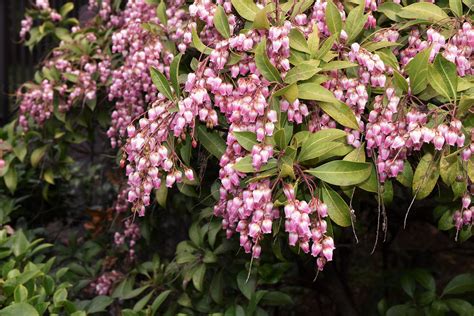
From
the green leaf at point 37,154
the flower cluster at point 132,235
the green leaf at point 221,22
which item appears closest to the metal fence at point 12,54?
the green leaf at point 37,154

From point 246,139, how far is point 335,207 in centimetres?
33

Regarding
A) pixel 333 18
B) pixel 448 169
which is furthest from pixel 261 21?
pixel 448 169

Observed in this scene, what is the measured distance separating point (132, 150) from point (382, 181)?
29.0 inches

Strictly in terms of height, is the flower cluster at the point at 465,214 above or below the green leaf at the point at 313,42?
below

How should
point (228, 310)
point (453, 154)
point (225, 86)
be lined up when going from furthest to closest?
point (228, 310), point (225, 86), point (453, 154)

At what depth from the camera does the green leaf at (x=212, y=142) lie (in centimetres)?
223

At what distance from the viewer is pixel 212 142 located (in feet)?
7.36

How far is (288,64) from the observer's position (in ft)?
6.46

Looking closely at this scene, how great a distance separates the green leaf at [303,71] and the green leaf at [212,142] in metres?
0.37

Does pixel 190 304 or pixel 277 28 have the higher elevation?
pixel 277 28

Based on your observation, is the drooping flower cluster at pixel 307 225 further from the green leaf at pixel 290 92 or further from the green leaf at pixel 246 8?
the green leaf at pixel 246 8

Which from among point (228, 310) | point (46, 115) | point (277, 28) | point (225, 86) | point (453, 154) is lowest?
point (228, 310)

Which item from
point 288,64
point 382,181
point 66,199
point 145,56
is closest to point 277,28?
point 288,64

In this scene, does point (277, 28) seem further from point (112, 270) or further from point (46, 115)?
point (112, 270)
